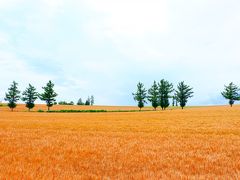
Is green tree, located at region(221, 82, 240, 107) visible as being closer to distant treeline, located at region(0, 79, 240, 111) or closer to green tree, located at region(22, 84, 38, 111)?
distant treeline, located at region(0, 79, 240, 111)

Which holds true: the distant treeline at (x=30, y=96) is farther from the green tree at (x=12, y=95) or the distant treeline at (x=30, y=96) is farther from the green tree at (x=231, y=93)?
the green tree at (x=231, y=93)

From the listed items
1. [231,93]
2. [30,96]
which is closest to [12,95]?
[30,96]

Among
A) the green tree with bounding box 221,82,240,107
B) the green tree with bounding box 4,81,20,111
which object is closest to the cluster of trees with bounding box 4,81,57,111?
the green tree with bounding box 4,81,20,111

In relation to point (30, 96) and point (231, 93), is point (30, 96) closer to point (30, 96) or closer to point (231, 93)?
point (30, 96)

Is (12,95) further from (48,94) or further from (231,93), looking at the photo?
(231,93)

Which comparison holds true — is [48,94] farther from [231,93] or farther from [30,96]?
[231,93]

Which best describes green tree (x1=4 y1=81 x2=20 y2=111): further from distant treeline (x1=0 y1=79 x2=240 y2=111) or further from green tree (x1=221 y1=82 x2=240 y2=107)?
green tree (x1=221 y1=82 x2=240 y2=107)

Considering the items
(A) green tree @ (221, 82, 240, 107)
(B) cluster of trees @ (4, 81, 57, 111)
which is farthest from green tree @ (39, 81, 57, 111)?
(A) green tree @ (221, 82, 240, 107)

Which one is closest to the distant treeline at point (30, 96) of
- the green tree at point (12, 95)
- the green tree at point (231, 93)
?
the green tree at point (12, 95)

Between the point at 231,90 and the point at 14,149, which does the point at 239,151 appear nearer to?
the point at 14,149

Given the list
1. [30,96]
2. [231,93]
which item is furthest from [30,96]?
[231,93]

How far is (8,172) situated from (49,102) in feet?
366

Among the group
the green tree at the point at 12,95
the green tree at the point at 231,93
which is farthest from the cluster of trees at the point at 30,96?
the green tree at the point at 231,93

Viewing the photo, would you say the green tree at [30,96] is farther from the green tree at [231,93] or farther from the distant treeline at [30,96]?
the green tree at [231,93]
